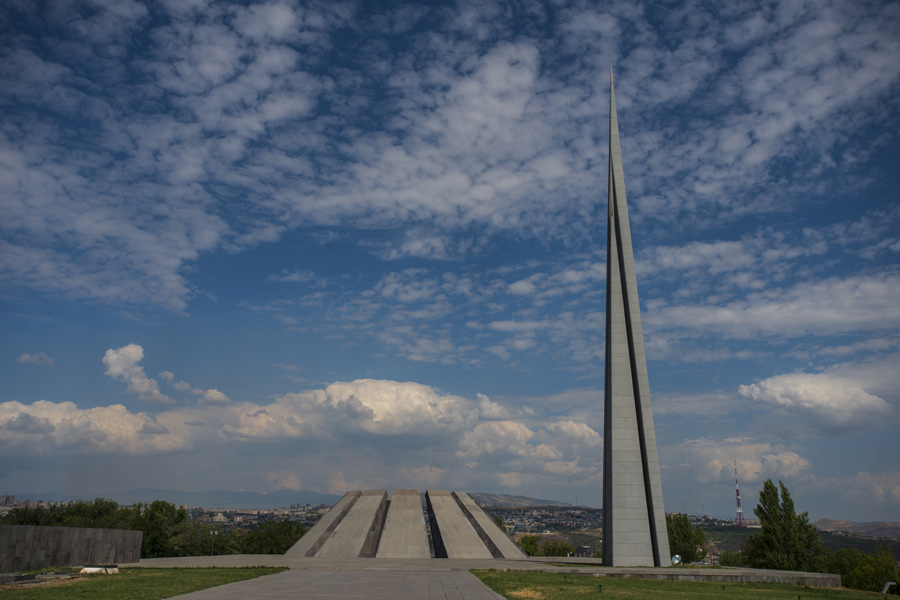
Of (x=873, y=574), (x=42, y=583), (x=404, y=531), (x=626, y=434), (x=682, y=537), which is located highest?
(x=626, y=434)

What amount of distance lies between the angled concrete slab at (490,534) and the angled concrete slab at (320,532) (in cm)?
1062

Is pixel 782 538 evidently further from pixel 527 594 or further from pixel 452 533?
pixel 527 594

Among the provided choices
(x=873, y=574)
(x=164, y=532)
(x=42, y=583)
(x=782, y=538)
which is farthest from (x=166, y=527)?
(x=873, y=574)

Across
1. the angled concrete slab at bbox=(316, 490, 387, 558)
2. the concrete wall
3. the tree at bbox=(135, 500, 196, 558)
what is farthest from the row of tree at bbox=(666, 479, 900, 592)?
the tree at bbox=(135, 500, 196, 558)

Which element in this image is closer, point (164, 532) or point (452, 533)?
point (452, 533)

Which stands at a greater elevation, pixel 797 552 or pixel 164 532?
pixel 797 552

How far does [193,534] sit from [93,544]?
23819 mm

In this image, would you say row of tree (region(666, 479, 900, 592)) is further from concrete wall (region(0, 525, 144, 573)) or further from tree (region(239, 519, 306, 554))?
concrete wall (region(0, 525, 144, 573))

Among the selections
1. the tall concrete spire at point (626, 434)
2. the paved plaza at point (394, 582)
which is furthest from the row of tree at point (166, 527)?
the tall concrete spire at point (626, 434)

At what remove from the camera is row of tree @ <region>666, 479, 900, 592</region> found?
38.8 metres

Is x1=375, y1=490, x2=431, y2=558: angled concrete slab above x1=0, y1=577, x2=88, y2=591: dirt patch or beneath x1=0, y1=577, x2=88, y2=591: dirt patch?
beneath

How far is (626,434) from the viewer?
3272cm

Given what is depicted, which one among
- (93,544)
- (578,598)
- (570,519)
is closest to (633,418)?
(578,598)

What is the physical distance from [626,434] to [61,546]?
32.8 m
